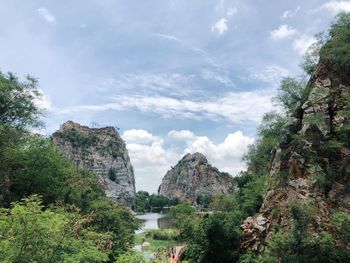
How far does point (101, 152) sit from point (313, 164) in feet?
420

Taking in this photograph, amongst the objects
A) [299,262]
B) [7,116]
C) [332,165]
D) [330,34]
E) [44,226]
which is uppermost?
[330,34]

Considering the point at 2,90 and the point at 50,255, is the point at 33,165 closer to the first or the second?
the point at 2,90

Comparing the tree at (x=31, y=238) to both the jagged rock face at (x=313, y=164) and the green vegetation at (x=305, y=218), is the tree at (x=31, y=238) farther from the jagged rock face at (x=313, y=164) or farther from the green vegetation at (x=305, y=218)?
the jagged rock face at (x=313, y=164)

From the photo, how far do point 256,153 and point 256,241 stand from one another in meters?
30.7

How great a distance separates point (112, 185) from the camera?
142m

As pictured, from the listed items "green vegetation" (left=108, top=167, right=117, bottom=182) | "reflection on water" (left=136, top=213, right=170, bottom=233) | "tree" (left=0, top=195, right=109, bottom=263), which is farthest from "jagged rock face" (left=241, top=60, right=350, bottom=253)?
"green vegetation" (left=108, top=167, right=117, bottom=182)

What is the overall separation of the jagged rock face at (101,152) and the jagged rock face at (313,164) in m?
112

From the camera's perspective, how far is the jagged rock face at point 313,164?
23016 mm

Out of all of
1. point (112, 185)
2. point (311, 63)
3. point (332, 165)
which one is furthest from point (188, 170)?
point (332, 165)

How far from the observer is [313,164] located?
24.5 m

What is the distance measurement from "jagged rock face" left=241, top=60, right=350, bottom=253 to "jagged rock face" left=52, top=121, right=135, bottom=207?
4408 inches

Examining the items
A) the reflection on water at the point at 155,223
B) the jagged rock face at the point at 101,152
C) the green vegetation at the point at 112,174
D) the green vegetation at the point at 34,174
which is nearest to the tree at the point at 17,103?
the green vegetation at the point at 34,174

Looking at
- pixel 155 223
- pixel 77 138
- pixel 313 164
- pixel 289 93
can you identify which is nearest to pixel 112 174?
pixel 77 138

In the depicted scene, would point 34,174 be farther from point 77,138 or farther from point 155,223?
point 77,138
